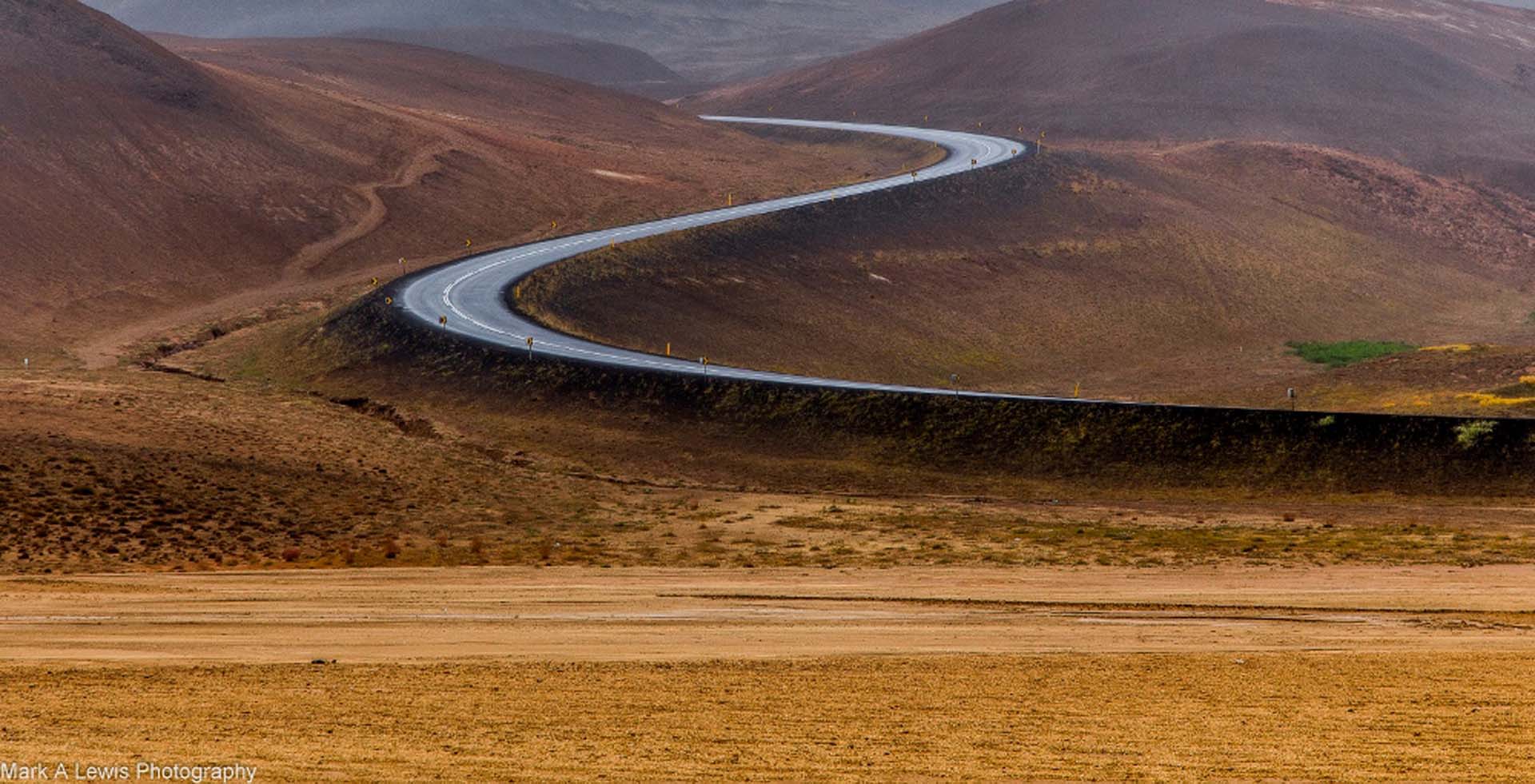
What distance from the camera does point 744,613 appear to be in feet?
69.4

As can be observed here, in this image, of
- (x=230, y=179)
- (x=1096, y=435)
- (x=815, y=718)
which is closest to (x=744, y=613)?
(x=815, y=718)

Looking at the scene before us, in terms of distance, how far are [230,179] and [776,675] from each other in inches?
2782

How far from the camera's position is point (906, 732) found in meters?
14.4

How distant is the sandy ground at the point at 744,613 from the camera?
18.5 metres

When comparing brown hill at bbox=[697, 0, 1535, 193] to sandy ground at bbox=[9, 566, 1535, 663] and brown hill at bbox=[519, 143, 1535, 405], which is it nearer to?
brown hill at bbox=[519, 143, 1535, 405]

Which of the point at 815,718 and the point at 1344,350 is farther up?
the point at 815,718

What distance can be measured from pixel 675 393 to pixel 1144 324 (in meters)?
33.7

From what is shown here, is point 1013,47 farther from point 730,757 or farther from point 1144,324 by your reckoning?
point 730,757

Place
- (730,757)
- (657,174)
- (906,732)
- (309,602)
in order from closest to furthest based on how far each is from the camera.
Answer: (730,757) → (906,732) → (309,602) → (657,174)

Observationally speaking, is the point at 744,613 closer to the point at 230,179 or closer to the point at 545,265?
the point at 545,265

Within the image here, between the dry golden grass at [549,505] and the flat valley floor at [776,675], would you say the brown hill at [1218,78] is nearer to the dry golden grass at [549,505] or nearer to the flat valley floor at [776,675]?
the dry golden grass at [549,505]

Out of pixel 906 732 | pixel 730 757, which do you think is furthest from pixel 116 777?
pixel 906 732

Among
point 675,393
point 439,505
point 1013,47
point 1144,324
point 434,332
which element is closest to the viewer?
point 439,505

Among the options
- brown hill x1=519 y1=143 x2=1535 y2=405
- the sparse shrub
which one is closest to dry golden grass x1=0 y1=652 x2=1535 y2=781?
the sparse shrub
